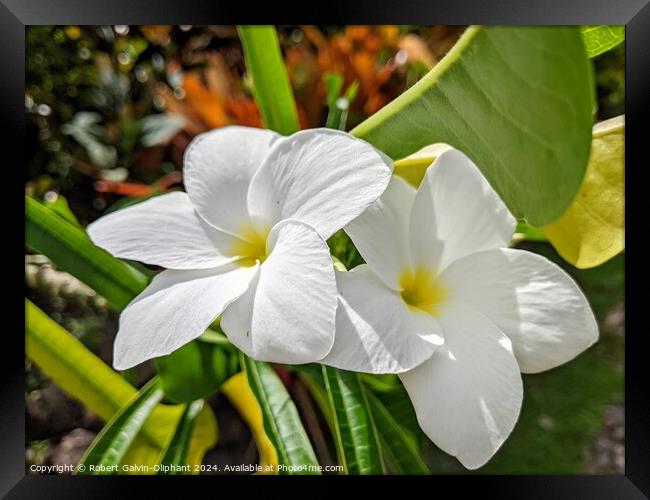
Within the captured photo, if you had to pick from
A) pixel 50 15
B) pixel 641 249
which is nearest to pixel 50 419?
pixel 50 15

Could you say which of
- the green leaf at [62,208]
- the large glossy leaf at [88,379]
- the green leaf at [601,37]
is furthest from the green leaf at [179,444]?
the green leaf at [601,37]

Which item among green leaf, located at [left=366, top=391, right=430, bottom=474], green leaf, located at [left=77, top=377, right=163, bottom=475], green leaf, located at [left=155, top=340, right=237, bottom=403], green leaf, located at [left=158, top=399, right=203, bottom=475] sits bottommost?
green leaf, located at [left=366, top=391, right=430, bottom=474]

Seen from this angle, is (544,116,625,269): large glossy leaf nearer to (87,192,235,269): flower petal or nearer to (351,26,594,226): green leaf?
(351,26,594,226): green leaf

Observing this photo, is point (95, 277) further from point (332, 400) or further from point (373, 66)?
point (373, 66)

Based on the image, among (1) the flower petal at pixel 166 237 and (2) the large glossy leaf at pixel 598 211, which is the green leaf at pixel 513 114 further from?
(1) the flower petal at pixel 166 237

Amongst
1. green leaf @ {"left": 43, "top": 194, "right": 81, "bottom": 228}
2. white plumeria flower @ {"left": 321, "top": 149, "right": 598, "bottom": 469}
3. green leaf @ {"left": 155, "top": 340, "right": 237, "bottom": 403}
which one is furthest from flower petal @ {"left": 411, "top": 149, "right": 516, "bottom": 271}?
green leaf @ {"left": 43, "top": 194, "right": 81, "bottom": 228}

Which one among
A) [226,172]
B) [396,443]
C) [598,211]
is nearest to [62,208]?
[226,172]

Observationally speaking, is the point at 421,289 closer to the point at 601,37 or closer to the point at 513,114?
the point at 513,114
